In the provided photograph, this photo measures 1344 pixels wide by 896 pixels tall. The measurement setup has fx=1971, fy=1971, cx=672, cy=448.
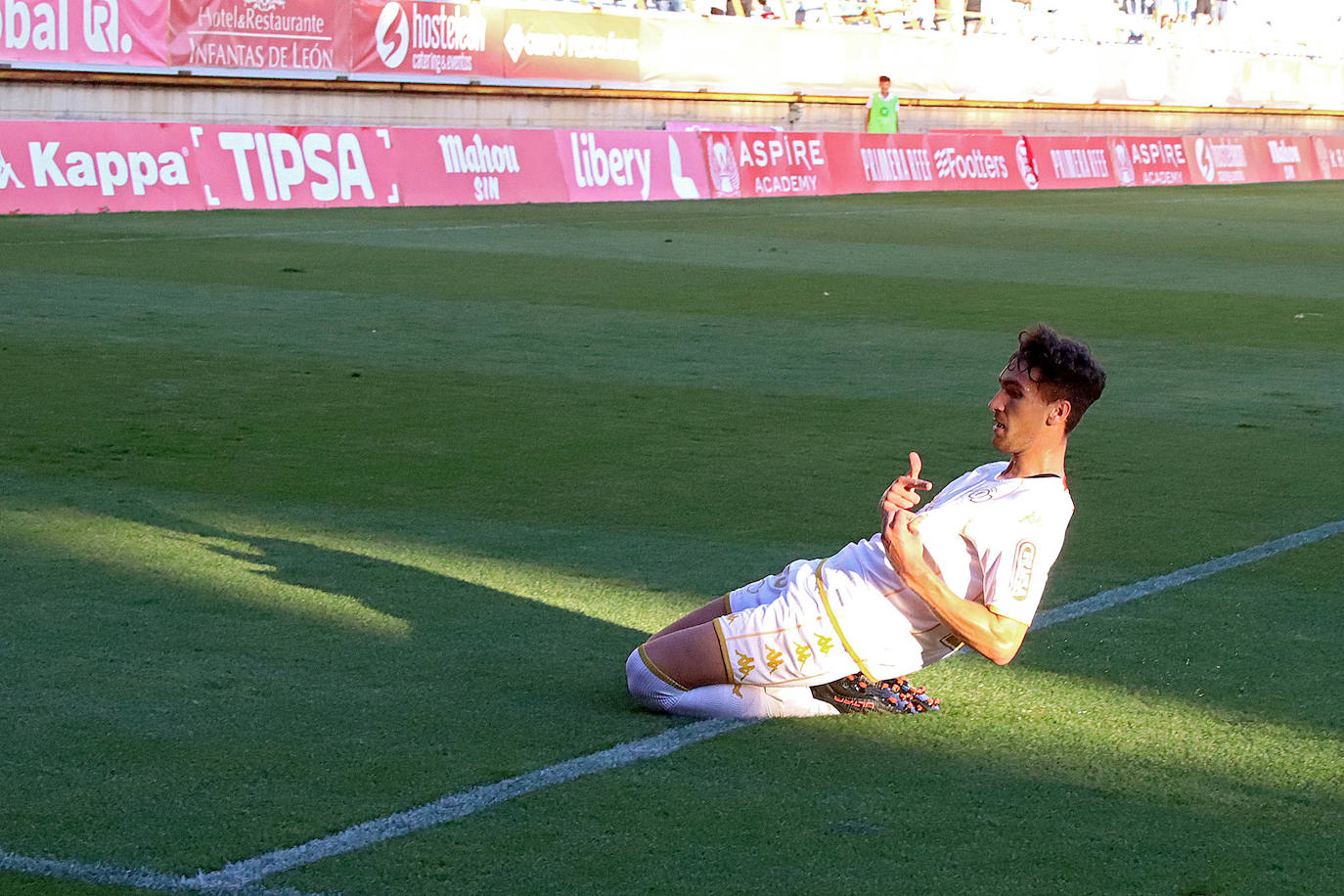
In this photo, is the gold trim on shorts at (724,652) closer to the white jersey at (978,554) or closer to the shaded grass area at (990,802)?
the shaded grass area at (990,802)

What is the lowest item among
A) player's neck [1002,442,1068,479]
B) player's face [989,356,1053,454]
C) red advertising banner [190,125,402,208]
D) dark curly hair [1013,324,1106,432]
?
red advertising banner [190,125,402,208]

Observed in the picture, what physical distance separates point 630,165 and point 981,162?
1010 cm

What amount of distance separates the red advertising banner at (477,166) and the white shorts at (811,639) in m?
22.0

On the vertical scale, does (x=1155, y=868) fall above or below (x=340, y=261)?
above

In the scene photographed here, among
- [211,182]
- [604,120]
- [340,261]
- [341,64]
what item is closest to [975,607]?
[340,261]

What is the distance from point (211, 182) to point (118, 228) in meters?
3.32

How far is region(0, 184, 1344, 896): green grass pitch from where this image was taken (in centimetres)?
427

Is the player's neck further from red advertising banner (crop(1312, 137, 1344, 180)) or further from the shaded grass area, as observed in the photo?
red advertising banner (crop(1312, 137, 1344, 180))

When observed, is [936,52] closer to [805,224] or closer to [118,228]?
[805,224]

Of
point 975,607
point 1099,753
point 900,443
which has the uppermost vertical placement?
point 975,607

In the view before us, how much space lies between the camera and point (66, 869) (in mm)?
3932

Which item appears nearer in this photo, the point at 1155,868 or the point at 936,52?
the point at 1155,868

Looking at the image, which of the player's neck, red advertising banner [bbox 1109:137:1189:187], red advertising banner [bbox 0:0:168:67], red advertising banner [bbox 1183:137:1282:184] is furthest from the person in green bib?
the player's neck

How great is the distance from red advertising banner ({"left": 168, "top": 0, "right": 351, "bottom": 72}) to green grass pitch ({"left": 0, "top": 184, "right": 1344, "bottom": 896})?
13935 mm
